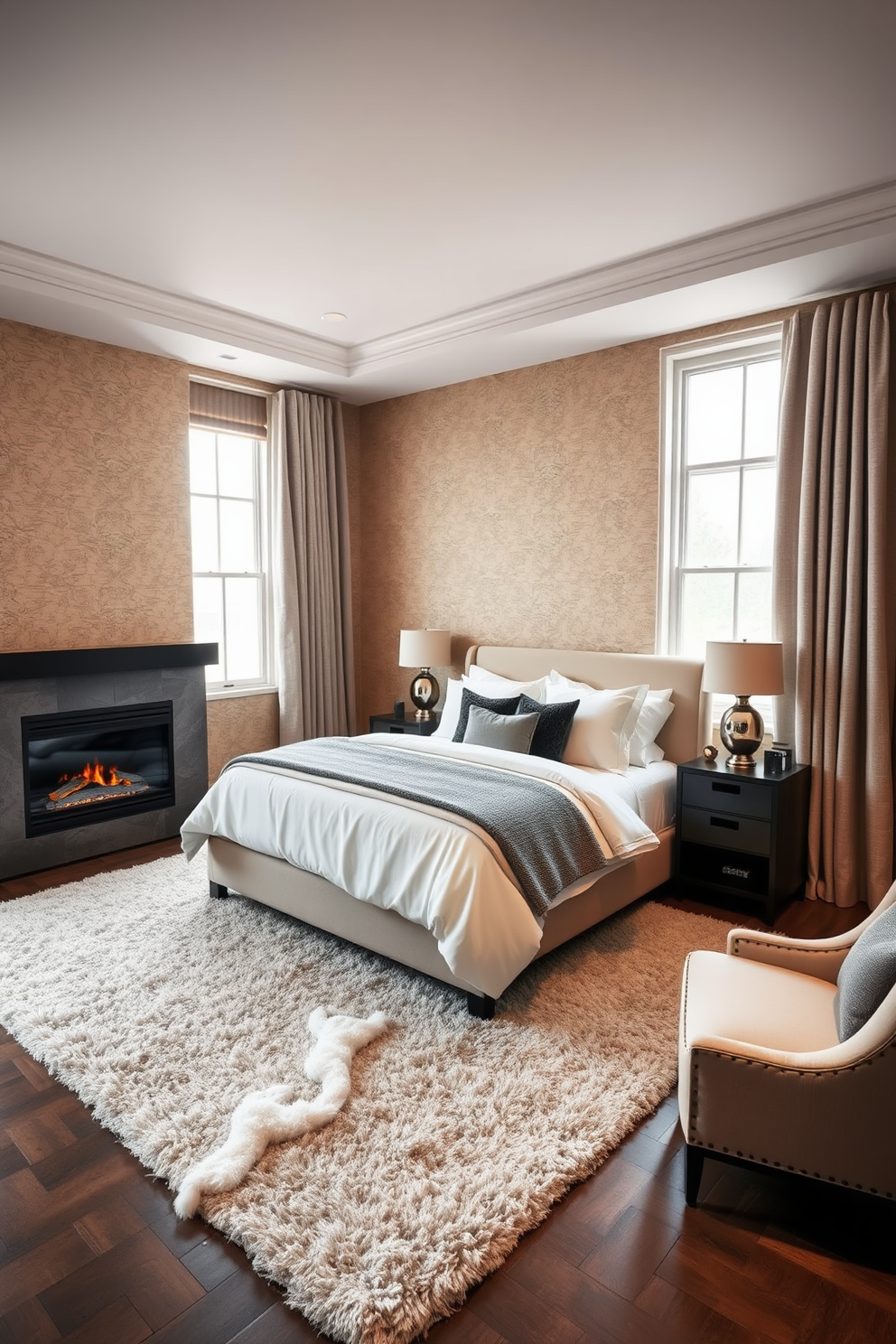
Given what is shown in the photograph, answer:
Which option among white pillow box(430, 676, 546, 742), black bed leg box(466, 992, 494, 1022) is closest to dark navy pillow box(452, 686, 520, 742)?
white pillow box(430, 676, 546, 742)

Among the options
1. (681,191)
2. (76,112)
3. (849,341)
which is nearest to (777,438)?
(849,341)

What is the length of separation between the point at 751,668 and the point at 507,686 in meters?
1.40

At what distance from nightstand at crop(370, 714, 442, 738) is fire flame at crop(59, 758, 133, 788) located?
1.53 metres

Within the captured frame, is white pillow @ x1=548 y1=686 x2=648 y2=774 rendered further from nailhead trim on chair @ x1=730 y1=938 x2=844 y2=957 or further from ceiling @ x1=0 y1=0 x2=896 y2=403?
ceiling @ x1=0 y1=0 x2=896 y2=403

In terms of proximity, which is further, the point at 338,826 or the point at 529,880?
the point at 338,826

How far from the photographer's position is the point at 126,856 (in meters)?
4.36

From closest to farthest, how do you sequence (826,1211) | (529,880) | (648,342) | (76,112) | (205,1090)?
(826,1211), (205,1090), (76,112), (529,880), (648,342)

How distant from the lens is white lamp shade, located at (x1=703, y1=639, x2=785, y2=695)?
11.5ft

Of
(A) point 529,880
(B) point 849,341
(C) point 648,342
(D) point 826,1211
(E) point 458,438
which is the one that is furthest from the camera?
Result: (E) point 458,438

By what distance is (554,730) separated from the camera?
12.4ft

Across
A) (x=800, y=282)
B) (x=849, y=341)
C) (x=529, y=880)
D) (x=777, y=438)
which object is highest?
(x=800, y=282)

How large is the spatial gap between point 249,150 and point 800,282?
236 centimetres

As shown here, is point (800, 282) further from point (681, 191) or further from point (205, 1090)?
point (205, 1090)

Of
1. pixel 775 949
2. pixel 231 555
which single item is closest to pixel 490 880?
pixel 775 949
